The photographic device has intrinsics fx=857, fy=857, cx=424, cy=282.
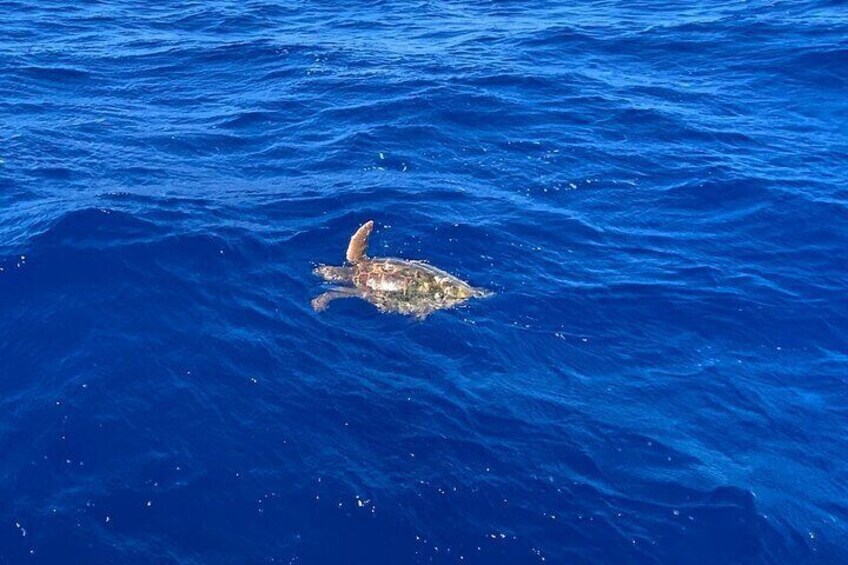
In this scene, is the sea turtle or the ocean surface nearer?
the ocean surface

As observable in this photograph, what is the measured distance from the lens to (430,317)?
2236 centimetres

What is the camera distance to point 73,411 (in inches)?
739

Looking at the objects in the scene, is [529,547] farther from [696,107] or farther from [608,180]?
[696,107]

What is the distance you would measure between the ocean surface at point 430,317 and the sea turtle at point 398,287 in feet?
1.66

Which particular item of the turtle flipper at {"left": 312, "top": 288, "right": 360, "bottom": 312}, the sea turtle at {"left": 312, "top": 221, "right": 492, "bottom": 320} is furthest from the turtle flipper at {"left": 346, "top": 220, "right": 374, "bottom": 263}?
the turtle flipper at {"left": 312, "top": 288, "right": 360, "bottom": 312}

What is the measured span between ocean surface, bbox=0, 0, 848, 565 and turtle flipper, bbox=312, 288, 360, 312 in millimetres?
304

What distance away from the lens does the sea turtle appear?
22.7m

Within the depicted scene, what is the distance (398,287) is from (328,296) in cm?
189

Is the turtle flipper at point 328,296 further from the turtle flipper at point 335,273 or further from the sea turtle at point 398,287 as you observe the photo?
the turtle flipper at point 335,273

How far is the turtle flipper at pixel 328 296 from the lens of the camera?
22.4m

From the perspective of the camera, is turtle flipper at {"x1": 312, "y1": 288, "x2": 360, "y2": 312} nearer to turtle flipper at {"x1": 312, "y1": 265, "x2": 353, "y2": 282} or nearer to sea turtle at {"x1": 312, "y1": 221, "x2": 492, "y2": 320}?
sea turtle at {"x1": 312, "y1": 221, "x2": 492, "y2": 320}

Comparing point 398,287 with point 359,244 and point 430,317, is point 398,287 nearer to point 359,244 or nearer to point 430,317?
point 430,317

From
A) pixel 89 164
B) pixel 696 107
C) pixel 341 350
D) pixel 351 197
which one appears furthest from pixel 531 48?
pixel 341 350

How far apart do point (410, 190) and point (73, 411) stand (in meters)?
13.4
